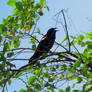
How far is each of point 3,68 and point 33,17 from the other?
0.94 m

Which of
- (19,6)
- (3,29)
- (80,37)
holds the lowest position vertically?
(80,37)

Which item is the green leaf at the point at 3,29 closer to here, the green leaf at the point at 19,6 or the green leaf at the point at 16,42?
the green leaf at the point at 16,42

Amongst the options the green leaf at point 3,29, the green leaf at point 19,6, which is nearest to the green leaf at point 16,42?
the green leaf at point 3,29

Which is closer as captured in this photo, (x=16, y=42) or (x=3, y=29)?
(x=3, y=29)

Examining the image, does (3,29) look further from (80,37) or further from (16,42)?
(80,37)

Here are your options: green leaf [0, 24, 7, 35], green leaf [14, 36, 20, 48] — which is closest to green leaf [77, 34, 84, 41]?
green leaf [14, 36, 20, 48]

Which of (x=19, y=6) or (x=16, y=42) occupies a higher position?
(x=19, y=6)

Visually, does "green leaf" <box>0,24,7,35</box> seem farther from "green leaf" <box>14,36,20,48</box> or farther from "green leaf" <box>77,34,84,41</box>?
"green leaf" <box>77,34,84,41</box>

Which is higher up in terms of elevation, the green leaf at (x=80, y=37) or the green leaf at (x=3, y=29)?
the green leaf at (x=3, y=29)

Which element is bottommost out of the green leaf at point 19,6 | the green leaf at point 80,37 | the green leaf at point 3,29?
the green leaf at point 80,37

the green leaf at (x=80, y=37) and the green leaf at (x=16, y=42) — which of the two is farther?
the green leaf at (x=16, y=42)

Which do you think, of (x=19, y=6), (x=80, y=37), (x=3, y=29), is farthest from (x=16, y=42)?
(x=80, y=37)

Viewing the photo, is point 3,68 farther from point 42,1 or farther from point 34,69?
point 42,1

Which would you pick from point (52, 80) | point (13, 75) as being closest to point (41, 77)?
point (52, 80)
